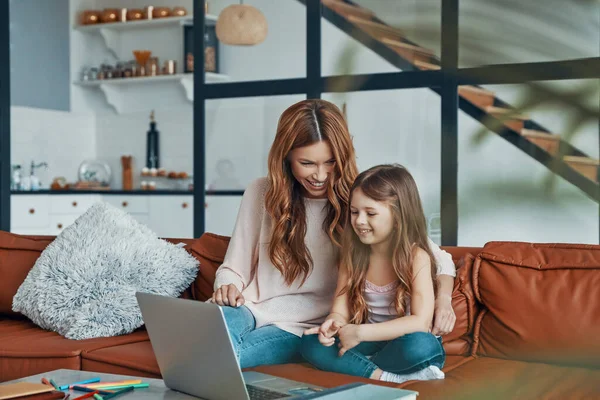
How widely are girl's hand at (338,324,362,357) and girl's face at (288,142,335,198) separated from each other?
42 centimetres

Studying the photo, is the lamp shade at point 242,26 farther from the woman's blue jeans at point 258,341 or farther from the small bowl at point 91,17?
the small bowl at point 91,17

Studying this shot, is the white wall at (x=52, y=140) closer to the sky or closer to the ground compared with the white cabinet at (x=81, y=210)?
closer to the sky

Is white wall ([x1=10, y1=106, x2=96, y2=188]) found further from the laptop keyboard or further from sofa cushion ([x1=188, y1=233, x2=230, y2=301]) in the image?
the laptop keyboard

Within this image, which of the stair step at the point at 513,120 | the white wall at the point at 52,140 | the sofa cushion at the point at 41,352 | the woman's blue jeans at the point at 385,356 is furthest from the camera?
the white wall at the point at 52,140

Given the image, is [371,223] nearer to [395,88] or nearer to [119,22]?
[395,88]

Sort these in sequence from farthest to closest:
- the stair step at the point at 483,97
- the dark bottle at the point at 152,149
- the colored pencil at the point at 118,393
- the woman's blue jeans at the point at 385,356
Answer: the dark bottle at the point at 152,149 → the woman's blue jeans at the point at 385,356 → the colored pencil at the point at 118,393 → the stair step at the point at 483,97

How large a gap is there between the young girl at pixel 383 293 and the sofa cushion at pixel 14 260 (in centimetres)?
138

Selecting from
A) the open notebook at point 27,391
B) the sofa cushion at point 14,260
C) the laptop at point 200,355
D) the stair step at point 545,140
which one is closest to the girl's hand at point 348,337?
the laptop at point 200,355

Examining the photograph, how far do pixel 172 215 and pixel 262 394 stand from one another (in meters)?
4.88

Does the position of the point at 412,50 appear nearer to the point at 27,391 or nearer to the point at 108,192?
the point at 27,391

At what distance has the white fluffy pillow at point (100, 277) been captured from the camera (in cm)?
240

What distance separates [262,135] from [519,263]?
8.50 feet

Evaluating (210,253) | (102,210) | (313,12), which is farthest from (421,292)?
(313,12)

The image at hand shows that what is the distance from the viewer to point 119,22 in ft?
22.1
